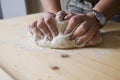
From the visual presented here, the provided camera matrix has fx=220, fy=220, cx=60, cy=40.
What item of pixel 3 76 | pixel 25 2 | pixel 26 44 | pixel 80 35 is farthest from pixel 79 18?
pixel 25 2

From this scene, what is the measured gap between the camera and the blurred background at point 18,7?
6.15 feet

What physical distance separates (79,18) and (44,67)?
0.21 metres

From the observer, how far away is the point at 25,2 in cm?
186

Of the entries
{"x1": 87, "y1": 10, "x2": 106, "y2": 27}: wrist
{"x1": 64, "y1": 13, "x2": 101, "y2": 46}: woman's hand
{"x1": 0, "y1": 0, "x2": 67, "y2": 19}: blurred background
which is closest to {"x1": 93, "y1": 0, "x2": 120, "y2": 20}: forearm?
{"x1": 87, "y1": 10, "x2": 106, "y2": 27}: wrist

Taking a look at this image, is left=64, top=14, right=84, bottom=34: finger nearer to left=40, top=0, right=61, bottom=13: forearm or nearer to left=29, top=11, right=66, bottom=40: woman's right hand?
left=29, top=11, right=66, bottom=40: woman's right hand

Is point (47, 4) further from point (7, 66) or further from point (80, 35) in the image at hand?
point (7, 66)

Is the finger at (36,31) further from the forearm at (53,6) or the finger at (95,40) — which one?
the forearm at (53,6)

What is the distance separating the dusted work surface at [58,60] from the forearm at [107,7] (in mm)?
86

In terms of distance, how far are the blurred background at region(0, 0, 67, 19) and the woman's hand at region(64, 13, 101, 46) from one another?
123cm

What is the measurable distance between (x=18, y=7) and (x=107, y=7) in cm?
129

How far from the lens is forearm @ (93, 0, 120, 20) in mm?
770

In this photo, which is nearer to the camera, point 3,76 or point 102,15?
point 3,76

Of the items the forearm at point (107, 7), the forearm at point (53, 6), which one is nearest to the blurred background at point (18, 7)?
the forearm at point (53, 6)

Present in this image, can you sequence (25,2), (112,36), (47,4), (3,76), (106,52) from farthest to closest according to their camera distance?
(25,2) → (47,4) → (112,36) → (106,52) → (3,76)
